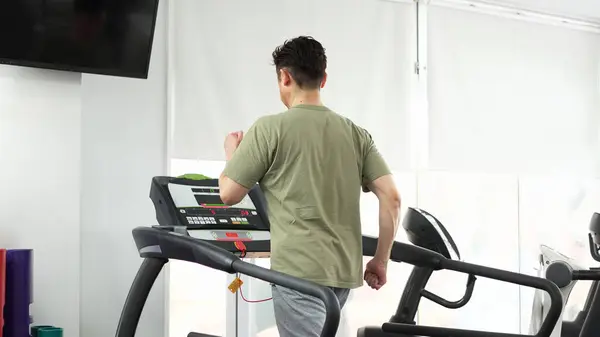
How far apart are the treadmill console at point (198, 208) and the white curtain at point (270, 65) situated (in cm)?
127

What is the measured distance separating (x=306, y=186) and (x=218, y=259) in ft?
1.10

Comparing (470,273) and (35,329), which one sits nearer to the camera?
(470,273)

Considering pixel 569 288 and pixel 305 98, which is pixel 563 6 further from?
pixel 305 98

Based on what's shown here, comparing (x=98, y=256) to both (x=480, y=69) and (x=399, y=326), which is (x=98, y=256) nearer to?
(x=399, y=326)

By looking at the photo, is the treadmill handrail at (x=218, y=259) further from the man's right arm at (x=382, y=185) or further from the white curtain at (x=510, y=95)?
the white curtain at (x=510, y=95)

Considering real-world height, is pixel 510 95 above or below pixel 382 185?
above

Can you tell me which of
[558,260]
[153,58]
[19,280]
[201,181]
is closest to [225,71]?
[153,58]

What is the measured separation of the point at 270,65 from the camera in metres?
4.25

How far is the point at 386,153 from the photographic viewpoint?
500 cm

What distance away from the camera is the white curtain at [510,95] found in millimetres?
5238

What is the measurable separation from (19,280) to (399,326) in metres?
1.65

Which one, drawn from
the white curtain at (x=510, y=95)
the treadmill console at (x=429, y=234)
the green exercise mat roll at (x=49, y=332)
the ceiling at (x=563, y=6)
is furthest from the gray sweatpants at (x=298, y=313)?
the ceiling at (x=563, y=6)

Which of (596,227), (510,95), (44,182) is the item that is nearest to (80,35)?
(44,182)

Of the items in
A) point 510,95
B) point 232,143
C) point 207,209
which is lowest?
point 207,209
